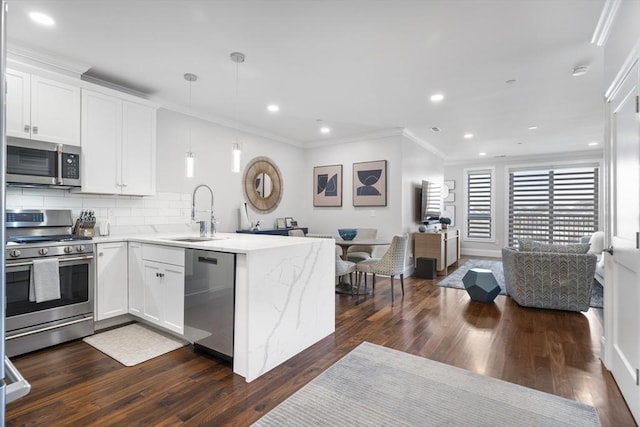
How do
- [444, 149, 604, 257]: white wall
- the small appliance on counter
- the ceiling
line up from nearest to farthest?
the ceiling → the small appliance on counter → [444, 149, 604, 257]: white wall

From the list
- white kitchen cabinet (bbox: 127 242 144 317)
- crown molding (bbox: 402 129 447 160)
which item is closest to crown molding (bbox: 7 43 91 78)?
white kitchen cabinet (bbox: 127 242 144 317)

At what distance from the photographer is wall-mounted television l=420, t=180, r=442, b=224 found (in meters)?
6.40

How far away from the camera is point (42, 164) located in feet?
9.43

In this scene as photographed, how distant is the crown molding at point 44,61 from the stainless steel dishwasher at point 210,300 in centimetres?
225

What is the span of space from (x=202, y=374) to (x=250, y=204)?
3421 millimetres

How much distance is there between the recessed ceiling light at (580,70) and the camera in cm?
313

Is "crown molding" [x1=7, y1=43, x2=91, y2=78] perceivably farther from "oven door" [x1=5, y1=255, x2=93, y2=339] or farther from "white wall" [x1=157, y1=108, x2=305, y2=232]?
"oven door" [x1=5, y1=255, x2=93, y2=339]

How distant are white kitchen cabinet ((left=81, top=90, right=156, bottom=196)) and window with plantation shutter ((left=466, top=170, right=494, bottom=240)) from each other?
8.09 meters

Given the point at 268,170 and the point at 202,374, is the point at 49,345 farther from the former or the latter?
the point at 268,170

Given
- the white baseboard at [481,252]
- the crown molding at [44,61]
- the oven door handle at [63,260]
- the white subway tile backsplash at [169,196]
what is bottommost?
the white baseboard at [481,252]

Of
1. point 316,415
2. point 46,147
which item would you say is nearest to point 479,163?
point 316,415

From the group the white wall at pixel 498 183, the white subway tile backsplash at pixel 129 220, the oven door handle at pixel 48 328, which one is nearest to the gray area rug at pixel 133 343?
the oven door handle at pixel 48 328

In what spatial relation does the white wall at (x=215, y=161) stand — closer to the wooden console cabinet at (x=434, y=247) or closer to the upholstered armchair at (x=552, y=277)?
the wooden console cabinet at (x=434, y=247)

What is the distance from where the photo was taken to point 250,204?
545 cm
